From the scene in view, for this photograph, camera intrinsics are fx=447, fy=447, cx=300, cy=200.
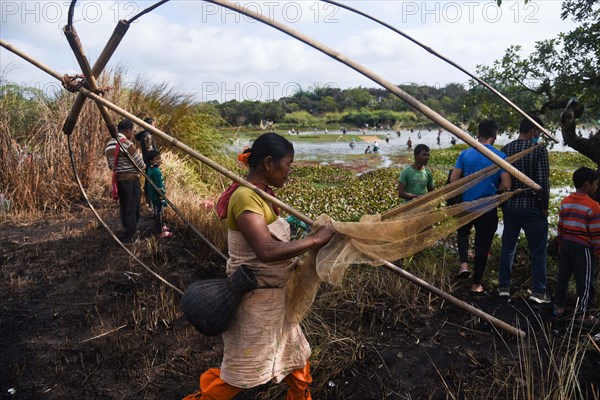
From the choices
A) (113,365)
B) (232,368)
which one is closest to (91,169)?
(113,365)

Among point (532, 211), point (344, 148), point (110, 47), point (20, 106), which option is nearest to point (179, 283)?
point (110, 47)

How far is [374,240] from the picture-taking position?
2.00 metres

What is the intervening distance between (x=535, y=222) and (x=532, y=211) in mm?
93

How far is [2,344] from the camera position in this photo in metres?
3.24

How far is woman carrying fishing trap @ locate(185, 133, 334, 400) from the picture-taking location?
1.81 meters

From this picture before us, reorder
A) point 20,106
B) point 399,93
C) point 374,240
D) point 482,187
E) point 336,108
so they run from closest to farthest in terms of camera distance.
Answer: point 399,93, point 374,240, point 482,187, point 20,106, point 336,108

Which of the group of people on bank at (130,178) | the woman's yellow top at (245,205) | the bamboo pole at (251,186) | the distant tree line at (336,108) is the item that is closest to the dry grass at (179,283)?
the bamboo pole at (251,186)

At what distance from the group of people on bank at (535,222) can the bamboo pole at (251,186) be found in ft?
4.31

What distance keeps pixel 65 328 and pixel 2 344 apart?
16.1 inches

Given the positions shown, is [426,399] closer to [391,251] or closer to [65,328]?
[391,251]

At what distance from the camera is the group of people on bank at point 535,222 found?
125 inches

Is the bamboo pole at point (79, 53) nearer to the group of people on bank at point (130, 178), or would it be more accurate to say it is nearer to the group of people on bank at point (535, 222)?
the group of people on bank at point (130, 178)

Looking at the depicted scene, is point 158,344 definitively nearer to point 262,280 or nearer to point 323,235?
point 262,280

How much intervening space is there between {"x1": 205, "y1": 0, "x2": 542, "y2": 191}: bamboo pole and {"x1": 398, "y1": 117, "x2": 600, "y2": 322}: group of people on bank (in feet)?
5.32
